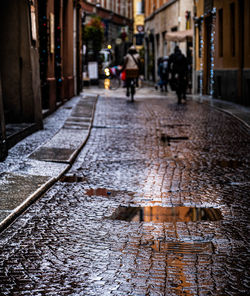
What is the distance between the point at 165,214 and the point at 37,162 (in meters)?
3.12

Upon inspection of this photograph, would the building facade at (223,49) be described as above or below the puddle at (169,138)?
above

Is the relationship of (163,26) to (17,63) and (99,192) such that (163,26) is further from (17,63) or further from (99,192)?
(99,192)

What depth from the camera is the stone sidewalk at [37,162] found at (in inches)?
259

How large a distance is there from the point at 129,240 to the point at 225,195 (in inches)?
82.5

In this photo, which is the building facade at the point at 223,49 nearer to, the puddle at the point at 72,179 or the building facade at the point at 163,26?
the building facade at the point at 163,26

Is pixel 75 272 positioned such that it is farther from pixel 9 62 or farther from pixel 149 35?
pixel 149 35

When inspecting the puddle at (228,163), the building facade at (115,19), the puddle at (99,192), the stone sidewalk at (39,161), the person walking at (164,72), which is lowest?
the puddle at (228,163)

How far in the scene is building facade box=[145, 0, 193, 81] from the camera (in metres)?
35.2

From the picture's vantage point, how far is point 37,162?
898 cm

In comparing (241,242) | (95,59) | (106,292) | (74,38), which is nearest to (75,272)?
(106,292)

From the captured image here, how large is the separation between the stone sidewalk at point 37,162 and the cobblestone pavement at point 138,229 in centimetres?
14

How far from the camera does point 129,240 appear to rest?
5297 mm

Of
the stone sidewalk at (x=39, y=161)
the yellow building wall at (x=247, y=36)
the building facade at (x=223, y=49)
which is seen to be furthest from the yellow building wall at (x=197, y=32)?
the stone sidewalk at (x=39, y=161)

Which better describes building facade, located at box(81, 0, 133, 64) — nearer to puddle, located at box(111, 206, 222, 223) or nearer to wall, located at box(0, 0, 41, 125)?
wall, located at box(0, 0, 41, 125)
